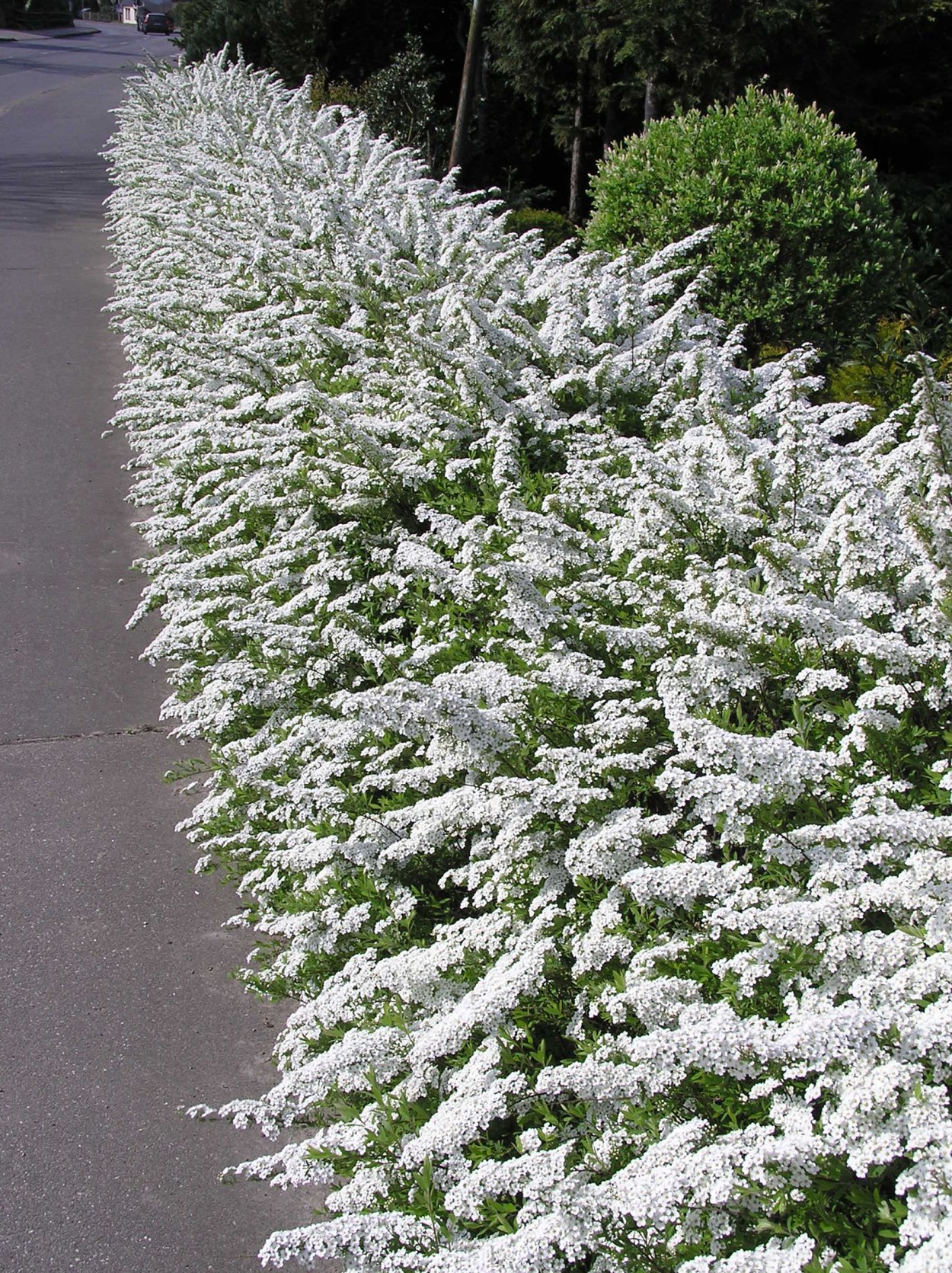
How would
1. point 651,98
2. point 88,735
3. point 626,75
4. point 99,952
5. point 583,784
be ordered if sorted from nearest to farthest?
point 583,784
point 99,952
point 88,735
point 651,98
point 626,75

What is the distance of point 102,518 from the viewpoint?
7.58 metres

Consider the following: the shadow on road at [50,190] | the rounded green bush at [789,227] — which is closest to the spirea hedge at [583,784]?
the rounded green bush at [789,227]

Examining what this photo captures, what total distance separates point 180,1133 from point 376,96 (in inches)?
579

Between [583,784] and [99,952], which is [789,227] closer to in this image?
[583,784]

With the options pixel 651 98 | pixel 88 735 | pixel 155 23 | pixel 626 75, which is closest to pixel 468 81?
pixel 626 75

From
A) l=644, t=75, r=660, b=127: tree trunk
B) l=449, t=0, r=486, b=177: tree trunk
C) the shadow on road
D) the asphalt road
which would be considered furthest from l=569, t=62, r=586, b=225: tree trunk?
the shadow on road

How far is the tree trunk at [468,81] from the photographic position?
38.9 ft

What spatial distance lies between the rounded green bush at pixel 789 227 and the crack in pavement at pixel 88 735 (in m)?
4.11

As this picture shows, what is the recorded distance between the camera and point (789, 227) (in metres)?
6.46

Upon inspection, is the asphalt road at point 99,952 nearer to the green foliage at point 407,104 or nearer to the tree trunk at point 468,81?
the tree trunk at point 468,81

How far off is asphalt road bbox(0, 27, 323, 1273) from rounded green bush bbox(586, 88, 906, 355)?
413 centimetres

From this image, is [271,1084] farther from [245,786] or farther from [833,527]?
[833,527]

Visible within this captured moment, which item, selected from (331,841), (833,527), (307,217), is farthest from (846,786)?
(307,217)

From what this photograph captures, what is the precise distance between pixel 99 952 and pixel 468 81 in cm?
1086
